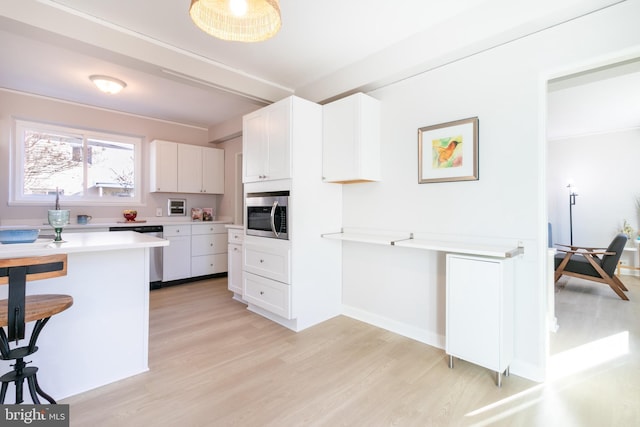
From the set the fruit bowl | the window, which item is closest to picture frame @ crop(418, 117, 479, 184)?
the fruit bowl

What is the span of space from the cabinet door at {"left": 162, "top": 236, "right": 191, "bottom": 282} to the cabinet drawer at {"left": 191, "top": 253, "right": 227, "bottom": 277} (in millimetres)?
95

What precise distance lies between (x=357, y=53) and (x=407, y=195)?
1.39 metres

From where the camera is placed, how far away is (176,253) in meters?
4.43

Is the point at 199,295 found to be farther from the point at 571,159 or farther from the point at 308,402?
the point at 571,159

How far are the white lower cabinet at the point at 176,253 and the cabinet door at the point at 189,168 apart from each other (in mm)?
755

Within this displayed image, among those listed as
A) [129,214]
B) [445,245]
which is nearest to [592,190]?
[445,245]

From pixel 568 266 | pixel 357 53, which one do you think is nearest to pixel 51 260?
pixel 357 53

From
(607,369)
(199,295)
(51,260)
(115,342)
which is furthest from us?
(199,295)

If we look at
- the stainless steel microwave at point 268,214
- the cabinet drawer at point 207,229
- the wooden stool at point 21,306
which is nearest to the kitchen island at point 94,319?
the wooden stool at point 21,306

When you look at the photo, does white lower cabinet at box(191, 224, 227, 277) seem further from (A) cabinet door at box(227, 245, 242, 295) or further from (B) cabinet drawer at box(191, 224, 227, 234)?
(A) cabinet door at box(227, 245, 242, 295)

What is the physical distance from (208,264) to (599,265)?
5638mm

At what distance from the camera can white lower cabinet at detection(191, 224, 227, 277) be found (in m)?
4.63

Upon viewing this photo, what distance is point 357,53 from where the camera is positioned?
2.71 metres

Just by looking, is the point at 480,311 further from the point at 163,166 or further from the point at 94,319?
the point at 163,166
